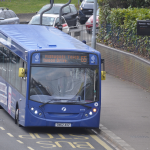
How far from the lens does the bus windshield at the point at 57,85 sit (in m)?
11.4

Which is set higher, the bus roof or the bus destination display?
the bus roof

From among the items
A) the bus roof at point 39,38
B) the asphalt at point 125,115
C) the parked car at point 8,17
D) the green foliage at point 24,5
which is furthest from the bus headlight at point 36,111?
the green foliage at point 24,5

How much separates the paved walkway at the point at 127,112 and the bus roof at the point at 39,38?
7.94 feet

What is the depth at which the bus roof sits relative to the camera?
11812mm

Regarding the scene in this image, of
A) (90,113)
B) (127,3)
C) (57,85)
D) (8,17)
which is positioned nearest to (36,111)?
(57,85)

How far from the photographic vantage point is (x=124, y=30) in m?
21.5

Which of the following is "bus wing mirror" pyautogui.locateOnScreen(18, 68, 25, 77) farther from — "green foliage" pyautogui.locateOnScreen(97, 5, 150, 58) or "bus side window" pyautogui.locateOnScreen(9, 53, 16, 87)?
"green foliage" pyautogui.locateOnScreen(97, 5, 150, 58)

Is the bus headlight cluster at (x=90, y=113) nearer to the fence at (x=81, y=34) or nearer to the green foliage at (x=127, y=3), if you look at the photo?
the green foliage at (x=127, y=3)

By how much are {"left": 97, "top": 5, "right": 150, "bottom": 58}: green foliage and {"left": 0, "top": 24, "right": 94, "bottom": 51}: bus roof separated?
5.60 meters

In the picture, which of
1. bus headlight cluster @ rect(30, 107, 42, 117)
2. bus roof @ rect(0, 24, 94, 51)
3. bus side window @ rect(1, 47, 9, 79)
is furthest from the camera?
bus side window @ rect(1, 47, 9, 79)

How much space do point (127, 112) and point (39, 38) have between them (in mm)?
3778

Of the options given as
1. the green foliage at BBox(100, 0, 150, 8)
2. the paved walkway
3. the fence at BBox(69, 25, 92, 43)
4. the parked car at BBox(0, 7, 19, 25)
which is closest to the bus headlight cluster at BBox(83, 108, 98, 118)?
the paved walkway

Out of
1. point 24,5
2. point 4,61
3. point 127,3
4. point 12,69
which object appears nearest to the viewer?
point 12,69

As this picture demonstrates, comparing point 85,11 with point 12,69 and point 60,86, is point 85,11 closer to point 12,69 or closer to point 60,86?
point 12,69
